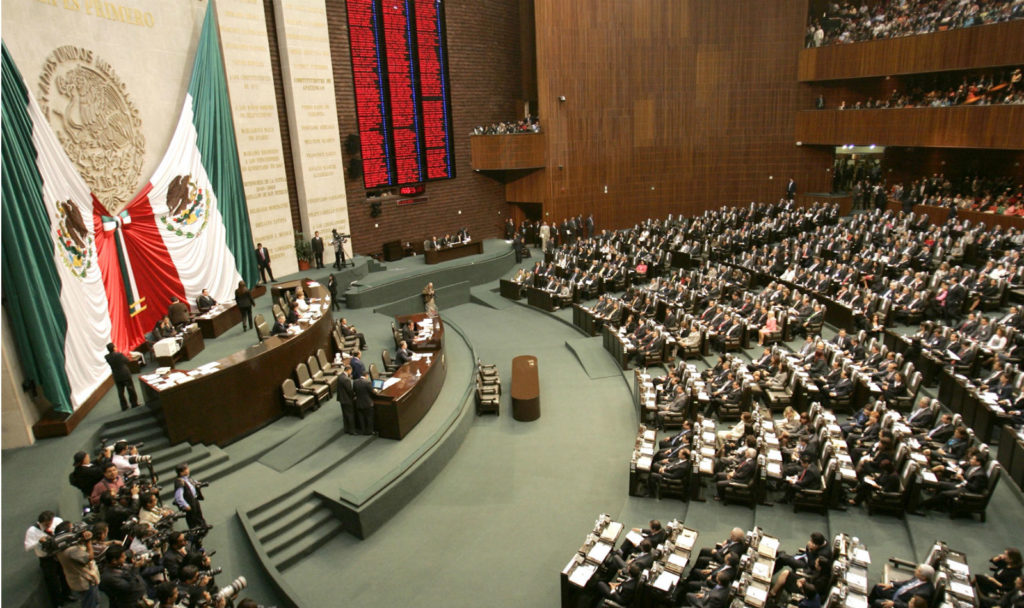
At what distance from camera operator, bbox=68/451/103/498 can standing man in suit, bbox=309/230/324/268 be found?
10.9m

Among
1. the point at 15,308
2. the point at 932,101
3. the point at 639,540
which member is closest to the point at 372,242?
the point at 15,308

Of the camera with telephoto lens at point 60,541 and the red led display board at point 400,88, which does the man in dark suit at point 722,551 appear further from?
the red led display board at point 400,88

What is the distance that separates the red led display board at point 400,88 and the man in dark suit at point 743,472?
14823 millimetres

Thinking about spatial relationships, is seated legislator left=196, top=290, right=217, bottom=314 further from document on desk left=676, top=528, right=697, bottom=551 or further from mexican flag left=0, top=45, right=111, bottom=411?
document on desk left=676, top=528, right=697, bottom=551

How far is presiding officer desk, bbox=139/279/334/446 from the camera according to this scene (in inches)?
344

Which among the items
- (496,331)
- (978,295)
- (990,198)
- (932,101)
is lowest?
(496,331)

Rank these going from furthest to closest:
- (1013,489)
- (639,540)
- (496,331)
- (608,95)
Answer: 1. (608,95)
2. (496,331)
3. (1013,489)
4. (639,540)

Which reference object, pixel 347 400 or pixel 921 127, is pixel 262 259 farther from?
pixel 921 127

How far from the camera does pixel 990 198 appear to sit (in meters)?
17.6

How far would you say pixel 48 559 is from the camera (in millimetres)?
6000

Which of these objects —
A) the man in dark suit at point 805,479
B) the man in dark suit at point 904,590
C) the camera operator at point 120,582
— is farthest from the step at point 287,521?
the man in dark suit at point 904,590

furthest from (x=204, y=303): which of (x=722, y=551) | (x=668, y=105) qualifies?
(x=668, y=105)

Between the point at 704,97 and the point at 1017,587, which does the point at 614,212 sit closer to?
the point at 704,97

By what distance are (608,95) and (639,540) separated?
1923 centimetres
